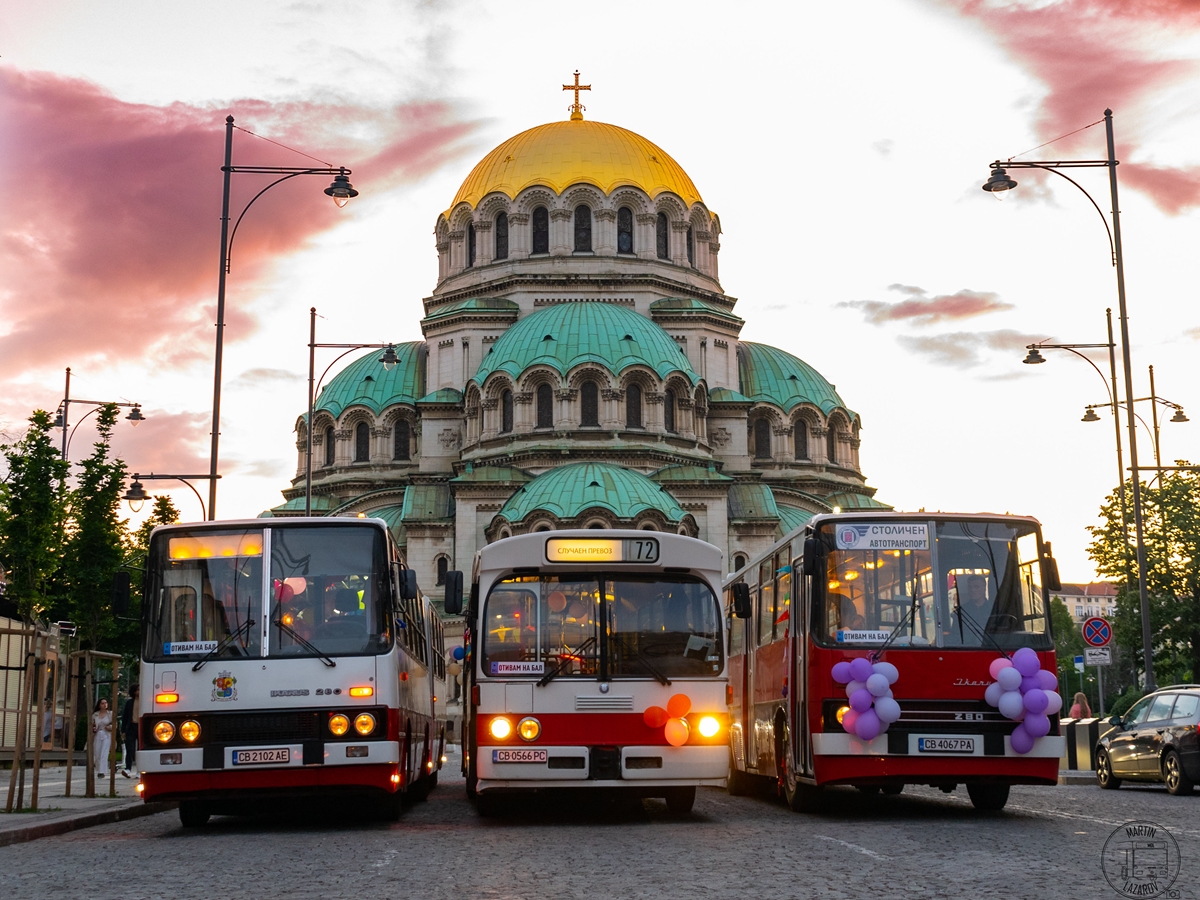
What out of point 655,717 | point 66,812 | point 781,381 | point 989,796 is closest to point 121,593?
point 66,812

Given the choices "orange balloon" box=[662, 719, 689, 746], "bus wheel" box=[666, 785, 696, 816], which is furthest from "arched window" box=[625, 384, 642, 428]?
"orange balloon" box=[662, 719, 689, 746]

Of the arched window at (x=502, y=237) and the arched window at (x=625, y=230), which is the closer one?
the arched window at (x=625, y=230)

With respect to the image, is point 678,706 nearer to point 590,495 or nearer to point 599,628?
point 599,628

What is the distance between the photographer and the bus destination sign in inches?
621

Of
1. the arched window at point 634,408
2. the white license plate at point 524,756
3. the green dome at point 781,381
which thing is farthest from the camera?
the green dome at point 781,381

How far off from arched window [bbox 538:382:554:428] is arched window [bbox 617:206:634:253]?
29.7 feet

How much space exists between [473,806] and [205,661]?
5.77 m

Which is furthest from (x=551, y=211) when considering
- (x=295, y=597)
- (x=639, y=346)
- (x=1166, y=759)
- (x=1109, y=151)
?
(x=295, y=597)

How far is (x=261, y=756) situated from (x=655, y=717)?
3.72 metres

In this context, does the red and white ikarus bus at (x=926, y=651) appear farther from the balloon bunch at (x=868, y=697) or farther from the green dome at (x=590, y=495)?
the green dome at (x=590, y=495)

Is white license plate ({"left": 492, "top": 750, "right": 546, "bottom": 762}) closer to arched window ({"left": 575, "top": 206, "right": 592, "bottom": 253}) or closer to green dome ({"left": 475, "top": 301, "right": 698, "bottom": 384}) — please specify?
green dome ({"left": 475, "top": 301, "right": 698, "bottom": 384})

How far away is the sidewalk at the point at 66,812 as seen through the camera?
15070 millimetres

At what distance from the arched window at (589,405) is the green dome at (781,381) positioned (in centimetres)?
1043

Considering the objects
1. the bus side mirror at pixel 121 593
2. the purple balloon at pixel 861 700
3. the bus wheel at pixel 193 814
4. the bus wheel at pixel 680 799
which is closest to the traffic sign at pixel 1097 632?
the bus wheel at pixel 680 799
